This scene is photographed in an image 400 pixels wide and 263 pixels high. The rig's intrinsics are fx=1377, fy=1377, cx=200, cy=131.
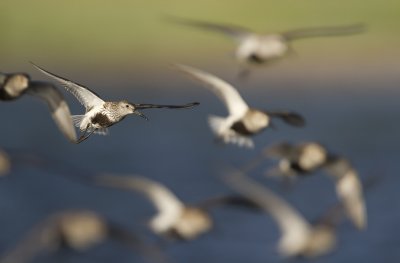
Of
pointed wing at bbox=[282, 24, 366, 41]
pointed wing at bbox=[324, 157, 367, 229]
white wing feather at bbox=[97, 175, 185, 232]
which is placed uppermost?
pointed wing at bbox=[282, 24, 366, 41]

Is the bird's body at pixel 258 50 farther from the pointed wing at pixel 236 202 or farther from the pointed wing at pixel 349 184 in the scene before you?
→ the pointed wing at pixel 236 202

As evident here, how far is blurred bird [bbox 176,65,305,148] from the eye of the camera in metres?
7.04

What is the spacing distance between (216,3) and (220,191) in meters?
6.85

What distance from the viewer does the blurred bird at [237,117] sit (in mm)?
7039

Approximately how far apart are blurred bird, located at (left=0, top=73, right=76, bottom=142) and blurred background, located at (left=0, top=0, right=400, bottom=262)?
12.8 meters

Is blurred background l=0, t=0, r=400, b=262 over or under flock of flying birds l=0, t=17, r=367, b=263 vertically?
over

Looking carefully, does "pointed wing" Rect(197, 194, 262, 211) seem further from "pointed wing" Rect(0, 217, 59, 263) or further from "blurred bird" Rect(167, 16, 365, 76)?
"pointed wing" Rect(0, 217, 59, 263)

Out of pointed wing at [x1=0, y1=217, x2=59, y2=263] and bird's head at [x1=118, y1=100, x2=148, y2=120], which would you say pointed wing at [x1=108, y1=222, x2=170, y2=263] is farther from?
bird's head at [x1=118, y1=100, x2=148, y2=120]

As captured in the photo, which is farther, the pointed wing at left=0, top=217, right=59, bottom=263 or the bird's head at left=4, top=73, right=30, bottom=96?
the pointed wing at left=0, top=217, right=59, bottom=263

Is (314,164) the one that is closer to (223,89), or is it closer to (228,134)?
(228,134)

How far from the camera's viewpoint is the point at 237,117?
745cm

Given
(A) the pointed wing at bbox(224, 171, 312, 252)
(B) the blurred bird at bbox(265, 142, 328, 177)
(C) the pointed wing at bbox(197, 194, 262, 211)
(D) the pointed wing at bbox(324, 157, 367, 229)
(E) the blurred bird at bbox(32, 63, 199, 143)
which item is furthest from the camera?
(A) the pointed wing at bbox(224, 171, 312, 252)

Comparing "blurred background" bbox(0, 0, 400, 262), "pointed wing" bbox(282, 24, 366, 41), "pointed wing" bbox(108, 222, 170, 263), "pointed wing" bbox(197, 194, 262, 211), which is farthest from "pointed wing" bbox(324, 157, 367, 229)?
"blurred background" bbox(0, 0, 400, 262)

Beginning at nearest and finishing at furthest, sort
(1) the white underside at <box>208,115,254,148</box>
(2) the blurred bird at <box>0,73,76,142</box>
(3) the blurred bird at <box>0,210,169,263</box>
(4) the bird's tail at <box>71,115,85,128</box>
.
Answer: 1. (4) the bird's tail at <box>71,115,85,128</box>
2. (2) the blurred bird at <box>0,73,76,142</box>
3. (1) the white underside at <box>208,115,254,148</box>
4. (3) the blurred bird at <box>0,210,169,263</box>
